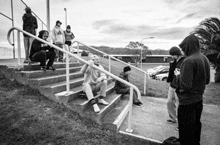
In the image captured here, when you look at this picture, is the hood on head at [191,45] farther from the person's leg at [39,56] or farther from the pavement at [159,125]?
the person's leg at [39,56]

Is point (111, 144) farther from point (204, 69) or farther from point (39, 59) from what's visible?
point (39, 59)

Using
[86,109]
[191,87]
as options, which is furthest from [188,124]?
[86,109]

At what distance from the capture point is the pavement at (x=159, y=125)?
10.3 feet

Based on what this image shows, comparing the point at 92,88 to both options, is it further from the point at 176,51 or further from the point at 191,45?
the point at 191,45

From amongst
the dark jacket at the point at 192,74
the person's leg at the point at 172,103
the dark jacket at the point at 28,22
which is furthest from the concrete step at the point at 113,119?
the dark jacket at the point at 28,22

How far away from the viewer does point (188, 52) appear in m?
2.36

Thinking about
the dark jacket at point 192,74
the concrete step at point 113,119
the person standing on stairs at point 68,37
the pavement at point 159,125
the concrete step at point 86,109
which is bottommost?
the pavement at point 159,125

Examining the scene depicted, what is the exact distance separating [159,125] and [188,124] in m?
1.37

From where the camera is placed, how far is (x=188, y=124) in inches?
91.9

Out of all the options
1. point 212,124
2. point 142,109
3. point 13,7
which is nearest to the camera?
point 212,124

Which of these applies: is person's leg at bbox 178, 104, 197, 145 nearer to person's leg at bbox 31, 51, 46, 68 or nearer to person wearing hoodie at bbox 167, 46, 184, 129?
person wearing hoodie at bbox 167, 46, 184, 129

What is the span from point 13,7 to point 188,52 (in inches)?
277

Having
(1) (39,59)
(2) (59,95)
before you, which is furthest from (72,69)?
(2) (59,95)

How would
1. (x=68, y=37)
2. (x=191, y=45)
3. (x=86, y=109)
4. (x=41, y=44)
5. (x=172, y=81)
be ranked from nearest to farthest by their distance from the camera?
1. (x=191, y=45)
2. (x=172, y=81)
3. (x=86, y=109)
4. (x=41, y=44)
5. (x=68, y=37)
